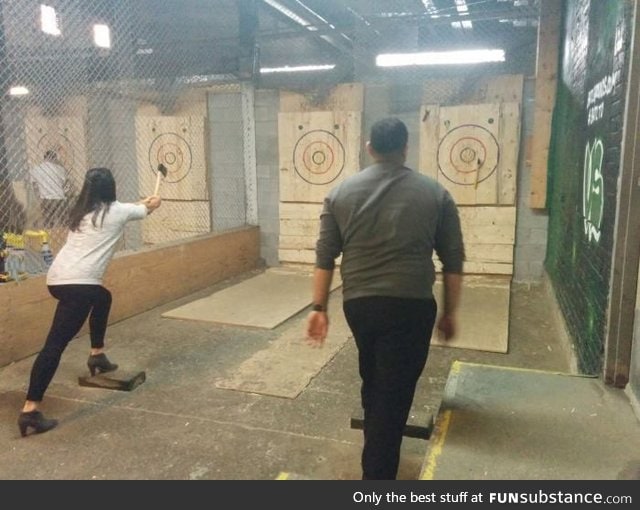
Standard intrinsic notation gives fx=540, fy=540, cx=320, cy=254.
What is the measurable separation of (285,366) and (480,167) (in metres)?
3.67

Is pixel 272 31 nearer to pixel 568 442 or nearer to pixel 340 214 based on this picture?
pixel 340 214

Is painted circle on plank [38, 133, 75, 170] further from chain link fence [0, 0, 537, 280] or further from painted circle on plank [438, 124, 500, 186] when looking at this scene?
painted circle on plank [438, 124, 500, 186]

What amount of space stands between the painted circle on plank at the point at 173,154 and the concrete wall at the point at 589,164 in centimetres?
454

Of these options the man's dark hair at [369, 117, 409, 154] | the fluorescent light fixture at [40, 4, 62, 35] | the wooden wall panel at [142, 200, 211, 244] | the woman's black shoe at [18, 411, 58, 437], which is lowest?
the woman's black shoe at [18, 411, 58, 437]

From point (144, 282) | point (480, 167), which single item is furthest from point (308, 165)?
point (144, 282)

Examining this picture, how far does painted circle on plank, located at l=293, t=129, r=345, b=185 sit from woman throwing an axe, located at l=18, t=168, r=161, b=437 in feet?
12.8

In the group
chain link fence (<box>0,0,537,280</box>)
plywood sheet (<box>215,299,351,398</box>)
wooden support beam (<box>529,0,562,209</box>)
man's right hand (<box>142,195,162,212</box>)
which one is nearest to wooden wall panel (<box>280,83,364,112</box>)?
chain link fence (<box>0,0,537,280</box>)

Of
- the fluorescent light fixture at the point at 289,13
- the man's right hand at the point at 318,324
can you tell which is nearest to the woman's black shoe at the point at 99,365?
the man's right hand at the point at 318,324

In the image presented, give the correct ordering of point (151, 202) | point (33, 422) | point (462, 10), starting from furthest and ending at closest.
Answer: point (462, 10) → point (151, 202) → point (33, 422)

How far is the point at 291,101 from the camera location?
6.78 meters

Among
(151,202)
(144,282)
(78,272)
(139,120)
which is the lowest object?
(144,282)

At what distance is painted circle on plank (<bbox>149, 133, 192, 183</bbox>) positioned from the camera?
23.4 feet

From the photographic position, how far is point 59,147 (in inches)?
285

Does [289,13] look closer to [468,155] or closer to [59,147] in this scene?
[59,147]
